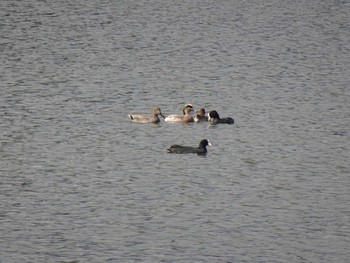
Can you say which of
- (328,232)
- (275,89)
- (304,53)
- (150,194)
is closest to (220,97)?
(275,89)

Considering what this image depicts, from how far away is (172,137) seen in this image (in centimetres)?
3516

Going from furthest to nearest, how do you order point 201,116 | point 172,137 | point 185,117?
point 201,116 → point 185,117 → point 172,137

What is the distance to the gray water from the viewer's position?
25547mm

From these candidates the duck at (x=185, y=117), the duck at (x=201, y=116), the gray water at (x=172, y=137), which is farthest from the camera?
the duck at (x=201, y=116)

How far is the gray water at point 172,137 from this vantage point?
25547 mm

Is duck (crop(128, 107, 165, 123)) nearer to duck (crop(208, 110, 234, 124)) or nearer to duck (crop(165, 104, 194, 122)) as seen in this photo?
duck (crop(165, 104, 194, 122))

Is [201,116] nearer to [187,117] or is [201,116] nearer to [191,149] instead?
[187,117]

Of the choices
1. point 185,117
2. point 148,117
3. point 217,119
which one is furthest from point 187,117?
point 148,117

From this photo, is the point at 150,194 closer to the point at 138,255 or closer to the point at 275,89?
the point at 138,255

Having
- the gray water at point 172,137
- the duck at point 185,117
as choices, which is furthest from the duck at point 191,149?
the duck at point 185,117

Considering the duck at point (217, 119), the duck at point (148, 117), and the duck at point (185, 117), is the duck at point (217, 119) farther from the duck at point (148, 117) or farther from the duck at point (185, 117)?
A: the duck at point (148, 117)

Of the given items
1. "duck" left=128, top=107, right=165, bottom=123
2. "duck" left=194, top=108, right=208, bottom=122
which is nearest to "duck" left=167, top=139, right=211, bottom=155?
"duck" left=128, top=107, right=165, bottom=123

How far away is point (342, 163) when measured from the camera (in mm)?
31891

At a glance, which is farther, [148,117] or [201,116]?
[201,116]
